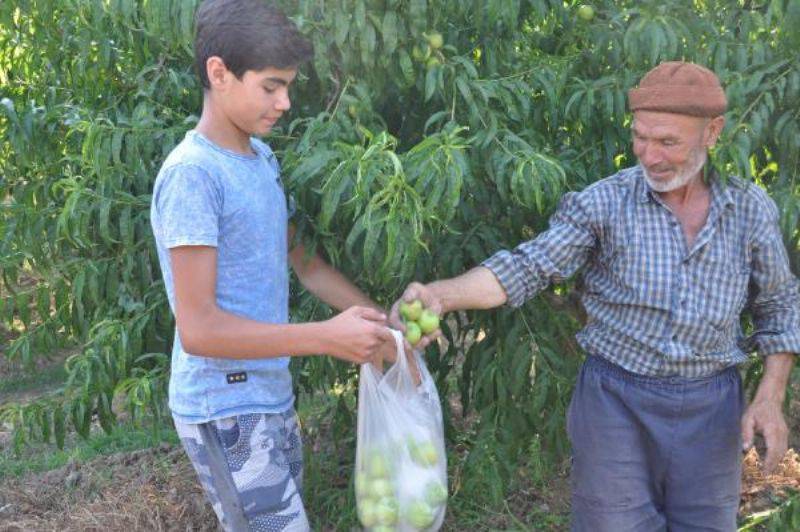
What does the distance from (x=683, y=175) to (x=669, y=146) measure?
9 cm

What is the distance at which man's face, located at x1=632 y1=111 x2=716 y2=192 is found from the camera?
2625mm

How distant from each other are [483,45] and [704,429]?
1279 mm

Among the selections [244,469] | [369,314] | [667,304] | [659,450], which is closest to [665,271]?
[667,304]

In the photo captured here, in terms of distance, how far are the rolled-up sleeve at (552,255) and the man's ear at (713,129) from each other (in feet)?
1.06

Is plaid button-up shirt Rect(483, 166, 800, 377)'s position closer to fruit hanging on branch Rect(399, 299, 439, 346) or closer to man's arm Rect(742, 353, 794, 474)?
man's arm Rect(742, 353, 794, 474)

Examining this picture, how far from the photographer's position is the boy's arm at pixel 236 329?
90.4 inches

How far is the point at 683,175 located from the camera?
2.67m

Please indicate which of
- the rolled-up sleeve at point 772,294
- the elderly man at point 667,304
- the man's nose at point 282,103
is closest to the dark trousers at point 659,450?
the elderly man at point 667,304

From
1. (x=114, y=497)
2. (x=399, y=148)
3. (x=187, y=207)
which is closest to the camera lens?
(x=187, y=207)

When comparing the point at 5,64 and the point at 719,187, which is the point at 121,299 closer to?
the point at 5,64

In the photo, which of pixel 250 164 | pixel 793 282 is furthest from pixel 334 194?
pixel 793 282

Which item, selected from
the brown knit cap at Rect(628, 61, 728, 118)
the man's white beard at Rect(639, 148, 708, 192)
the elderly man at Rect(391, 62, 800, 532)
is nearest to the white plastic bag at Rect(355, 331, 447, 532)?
the elderly man at Rect(391, 62, 800, 532)

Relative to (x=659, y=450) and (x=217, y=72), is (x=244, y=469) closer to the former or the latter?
(x=217, y=72)

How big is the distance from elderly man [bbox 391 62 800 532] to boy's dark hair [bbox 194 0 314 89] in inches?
26.2
